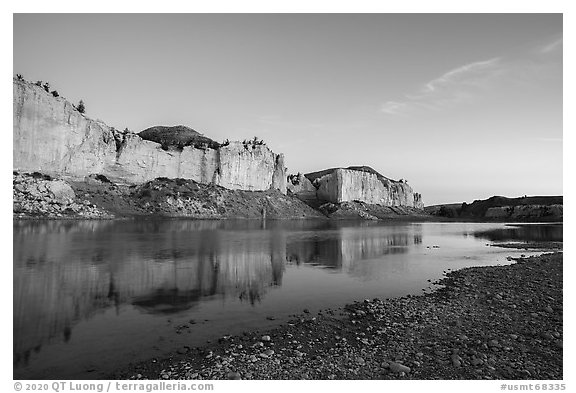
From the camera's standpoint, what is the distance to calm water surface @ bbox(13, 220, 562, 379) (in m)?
5.51

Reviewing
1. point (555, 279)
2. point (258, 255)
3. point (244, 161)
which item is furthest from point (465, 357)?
point (244, 161)

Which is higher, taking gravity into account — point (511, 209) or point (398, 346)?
point (511, 209)

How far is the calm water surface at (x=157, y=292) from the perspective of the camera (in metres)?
5.51

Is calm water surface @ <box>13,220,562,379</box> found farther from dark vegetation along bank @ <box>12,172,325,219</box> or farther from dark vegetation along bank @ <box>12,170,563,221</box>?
dark vegetation along bank @ <box>12,170,563,221</box>

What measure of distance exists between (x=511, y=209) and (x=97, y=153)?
12590 cm

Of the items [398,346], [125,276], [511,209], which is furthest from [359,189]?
[398,346]

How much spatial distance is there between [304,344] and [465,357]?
2579 mm

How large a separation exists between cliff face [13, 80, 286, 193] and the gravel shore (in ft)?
147

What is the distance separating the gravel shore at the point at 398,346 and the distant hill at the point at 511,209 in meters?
96.6

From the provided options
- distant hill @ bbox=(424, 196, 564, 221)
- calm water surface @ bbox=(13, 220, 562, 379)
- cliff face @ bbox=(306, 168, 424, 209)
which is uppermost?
cliff face @ bbox=(306, 168, 424, 209)

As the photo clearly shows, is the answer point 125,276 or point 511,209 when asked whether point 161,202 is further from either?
point 511,209

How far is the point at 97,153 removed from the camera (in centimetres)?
4938

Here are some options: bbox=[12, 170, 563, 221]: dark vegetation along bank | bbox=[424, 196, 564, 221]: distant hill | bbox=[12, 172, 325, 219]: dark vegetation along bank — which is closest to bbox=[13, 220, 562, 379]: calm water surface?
bbox=[12, 172, 325, 219]: dark vegetation along bank

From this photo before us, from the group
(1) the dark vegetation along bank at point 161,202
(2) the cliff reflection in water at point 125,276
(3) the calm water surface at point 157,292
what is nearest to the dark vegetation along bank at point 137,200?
(1) the dark vegetation along bank at point 161,202
